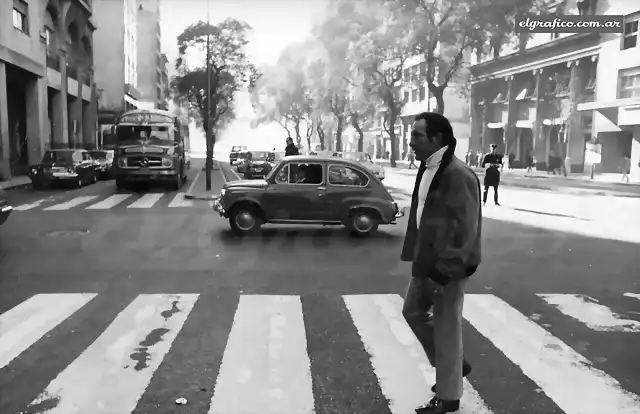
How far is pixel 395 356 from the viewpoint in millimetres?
5055

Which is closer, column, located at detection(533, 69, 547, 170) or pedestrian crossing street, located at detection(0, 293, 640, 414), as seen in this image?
pedestrian crossing street, located at detection(0, 293, 640, 414)

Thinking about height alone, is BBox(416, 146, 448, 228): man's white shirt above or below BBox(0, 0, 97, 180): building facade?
below

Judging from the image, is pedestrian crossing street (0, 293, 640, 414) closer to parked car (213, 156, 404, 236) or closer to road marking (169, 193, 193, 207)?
parked car (213, 156, 404, 236)

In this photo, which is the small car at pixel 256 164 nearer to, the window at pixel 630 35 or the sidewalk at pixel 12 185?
the sidewalk at pixel 12 185

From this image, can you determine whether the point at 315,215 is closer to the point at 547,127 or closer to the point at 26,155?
the point at 26,155

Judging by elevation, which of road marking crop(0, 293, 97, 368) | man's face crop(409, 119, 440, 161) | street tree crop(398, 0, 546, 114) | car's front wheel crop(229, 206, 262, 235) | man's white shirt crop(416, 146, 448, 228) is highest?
street tree crop(398, 0, 546, 114)

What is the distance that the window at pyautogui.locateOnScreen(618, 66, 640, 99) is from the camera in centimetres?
3391

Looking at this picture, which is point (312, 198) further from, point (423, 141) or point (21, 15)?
point (21, 15)

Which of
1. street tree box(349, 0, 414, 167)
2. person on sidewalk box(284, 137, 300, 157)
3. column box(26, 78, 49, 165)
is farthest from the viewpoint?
street tree box(349, 0, 414, 167)

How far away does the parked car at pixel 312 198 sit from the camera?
11922 millimetres

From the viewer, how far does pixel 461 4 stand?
1389 inches

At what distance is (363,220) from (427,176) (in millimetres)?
8233

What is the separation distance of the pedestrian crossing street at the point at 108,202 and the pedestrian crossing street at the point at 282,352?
10.4 metres

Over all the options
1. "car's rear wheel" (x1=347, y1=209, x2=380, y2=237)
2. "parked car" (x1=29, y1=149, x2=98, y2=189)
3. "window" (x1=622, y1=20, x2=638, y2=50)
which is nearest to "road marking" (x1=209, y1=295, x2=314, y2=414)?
"car's rear wheel" (x1=347, y1=209, x2=380, y2=237)
